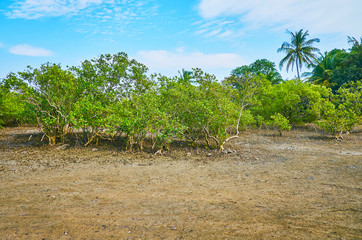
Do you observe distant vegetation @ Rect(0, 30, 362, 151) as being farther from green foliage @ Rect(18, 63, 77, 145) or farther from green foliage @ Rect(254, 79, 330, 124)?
green foliage @ Rect(254, 79, 330, 124)

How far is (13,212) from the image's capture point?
4.36m

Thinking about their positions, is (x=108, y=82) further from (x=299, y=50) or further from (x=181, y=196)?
(x=299, y=50)

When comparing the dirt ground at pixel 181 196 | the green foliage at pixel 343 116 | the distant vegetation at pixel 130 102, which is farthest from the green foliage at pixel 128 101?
the green foliage at pixel 343 116

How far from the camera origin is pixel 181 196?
5.32m

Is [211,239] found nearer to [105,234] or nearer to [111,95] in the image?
[105,234]

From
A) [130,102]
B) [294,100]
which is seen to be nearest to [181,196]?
[130,102]

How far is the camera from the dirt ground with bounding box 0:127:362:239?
3674 millimetres

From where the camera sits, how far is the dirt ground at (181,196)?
12.1 ft

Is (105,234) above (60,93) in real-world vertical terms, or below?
below

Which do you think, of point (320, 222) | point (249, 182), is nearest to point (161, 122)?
point (249, 182)

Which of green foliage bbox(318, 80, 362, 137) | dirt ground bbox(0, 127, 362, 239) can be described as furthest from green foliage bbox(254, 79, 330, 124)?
dirt ground bbox(0, 127, 362, 239)

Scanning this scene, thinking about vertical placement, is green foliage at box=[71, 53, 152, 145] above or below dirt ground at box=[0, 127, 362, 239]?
above

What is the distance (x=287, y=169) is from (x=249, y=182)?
6.63ft

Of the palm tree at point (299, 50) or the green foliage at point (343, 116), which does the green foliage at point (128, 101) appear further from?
the palm tree at point (299, 50)
